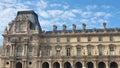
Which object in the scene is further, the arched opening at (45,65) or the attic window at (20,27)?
the attic window at (20,27)

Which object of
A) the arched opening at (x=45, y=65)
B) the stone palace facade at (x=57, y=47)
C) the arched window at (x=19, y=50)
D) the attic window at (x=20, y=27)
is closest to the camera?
the stone palace facade at (x=57, y=47)

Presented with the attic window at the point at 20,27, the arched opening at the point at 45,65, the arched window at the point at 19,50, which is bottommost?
the arched opening at the point at 45,65

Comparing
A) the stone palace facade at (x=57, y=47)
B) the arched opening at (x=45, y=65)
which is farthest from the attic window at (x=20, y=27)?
the arched opening at (x=45, y=65)

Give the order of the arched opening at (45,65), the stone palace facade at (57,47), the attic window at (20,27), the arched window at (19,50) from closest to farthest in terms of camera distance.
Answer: the stone palace facade at (57,47)
the arched opening at (45,65)
the arched window at (19,50)
the attic window at (20,27)

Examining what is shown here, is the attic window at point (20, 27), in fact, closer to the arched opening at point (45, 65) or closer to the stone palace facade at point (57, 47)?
the stone palace facade at point (57, 47)

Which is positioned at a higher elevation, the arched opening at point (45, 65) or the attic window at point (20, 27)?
the attic window at point (20, 27)

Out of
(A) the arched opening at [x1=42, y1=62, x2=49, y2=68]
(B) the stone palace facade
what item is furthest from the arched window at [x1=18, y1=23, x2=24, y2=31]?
(A) the arched opening at [x1=42, y1=62, x2=49, y2=68]

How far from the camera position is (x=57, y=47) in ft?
262

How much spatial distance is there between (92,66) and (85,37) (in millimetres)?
8771

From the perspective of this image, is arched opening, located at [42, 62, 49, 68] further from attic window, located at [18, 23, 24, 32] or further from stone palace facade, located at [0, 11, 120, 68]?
attic window, located at [18, 23, 24, 32]

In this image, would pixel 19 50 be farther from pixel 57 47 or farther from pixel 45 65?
pixel 57 47

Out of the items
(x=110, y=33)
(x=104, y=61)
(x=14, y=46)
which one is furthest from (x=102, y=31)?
(x=14, y=46)

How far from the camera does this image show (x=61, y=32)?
264 feet

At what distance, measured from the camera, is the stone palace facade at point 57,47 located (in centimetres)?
7650
